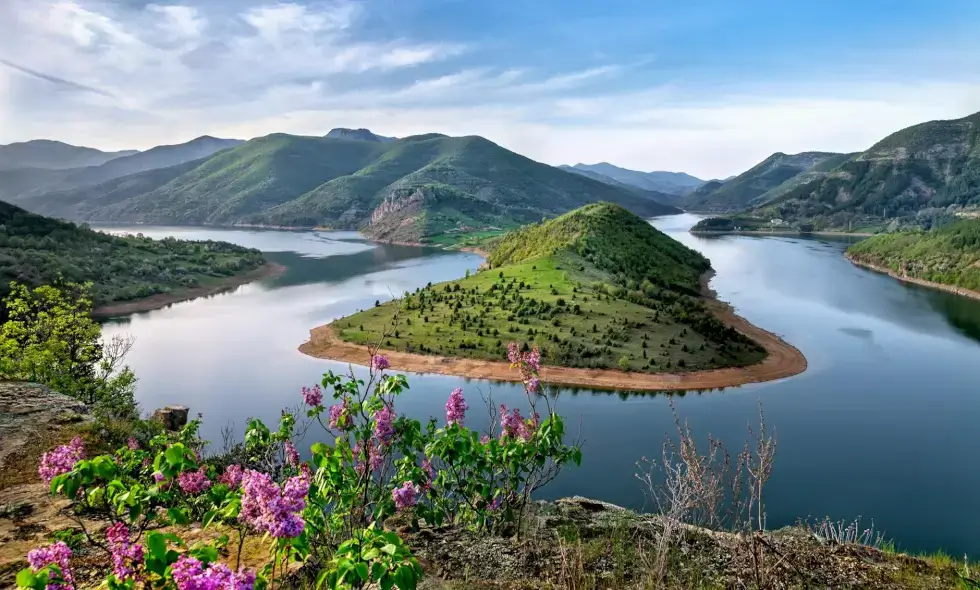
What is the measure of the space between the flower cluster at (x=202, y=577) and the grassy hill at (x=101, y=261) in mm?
68613

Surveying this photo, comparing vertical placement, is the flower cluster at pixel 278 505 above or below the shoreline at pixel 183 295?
above

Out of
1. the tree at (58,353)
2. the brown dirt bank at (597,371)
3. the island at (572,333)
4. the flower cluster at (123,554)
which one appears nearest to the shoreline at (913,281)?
the island at (572,333)

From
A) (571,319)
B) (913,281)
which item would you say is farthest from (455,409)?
(913,281)

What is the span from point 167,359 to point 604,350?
34.7 metres

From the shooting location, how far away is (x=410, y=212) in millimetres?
196750

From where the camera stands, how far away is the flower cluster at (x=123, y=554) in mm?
3818

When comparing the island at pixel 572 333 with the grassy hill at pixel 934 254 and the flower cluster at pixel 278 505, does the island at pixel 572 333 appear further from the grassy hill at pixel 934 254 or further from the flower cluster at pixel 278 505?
the grassy hill at pixel 934 254

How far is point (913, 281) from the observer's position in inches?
3541

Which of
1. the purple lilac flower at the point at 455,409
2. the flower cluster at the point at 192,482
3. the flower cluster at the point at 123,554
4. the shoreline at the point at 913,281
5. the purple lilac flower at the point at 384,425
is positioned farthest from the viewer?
the shoreline at the point at 913,281

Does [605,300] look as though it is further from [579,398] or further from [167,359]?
[167,359]

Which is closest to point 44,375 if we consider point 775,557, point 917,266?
point 775,557

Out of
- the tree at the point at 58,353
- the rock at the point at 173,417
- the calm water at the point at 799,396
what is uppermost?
the tree at the point at 58,353

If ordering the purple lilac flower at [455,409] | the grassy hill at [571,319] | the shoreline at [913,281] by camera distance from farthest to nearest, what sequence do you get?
the shoreline at [913,281]
the grassy hill at [571,319]
the purple lilac flower at [455,409]

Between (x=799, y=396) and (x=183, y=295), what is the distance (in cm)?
7324
